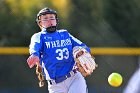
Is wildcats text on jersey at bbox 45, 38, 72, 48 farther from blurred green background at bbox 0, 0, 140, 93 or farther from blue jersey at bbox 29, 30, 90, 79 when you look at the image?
blurred green background at bbox 0, 0, 140, 93

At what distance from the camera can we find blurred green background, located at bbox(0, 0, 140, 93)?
42.3 ft

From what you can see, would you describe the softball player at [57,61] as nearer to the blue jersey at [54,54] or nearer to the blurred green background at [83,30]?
the blue jersey at [54,54]

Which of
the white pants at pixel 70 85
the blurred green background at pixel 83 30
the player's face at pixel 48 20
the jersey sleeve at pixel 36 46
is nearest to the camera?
the jersey sleeve at pixel 36 46

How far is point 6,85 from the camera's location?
42.2 ft

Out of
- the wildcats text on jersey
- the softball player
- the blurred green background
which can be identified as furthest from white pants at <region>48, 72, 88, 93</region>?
the blurred green background

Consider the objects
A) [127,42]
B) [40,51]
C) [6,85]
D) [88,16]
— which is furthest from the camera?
[88,16]

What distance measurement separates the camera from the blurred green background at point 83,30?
42.3 ft

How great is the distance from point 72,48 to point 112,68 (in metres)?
5.16

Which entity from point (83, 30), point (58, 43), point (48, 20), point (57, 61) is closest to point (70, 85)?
point (57, 61)

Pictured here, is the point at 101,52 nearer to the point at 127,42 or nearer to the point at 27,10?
the point at 127,42

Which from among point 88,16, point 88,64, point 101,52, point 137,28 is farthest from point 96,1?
point 88,64

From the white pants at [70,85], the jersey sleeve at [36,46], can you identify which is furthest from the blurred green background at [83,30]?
the jersey sleeve at [36,46]

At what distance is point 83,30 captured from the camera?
15.5 meters

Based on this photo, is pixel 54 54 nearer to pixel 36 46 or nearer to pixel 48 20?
pixel 36 46
